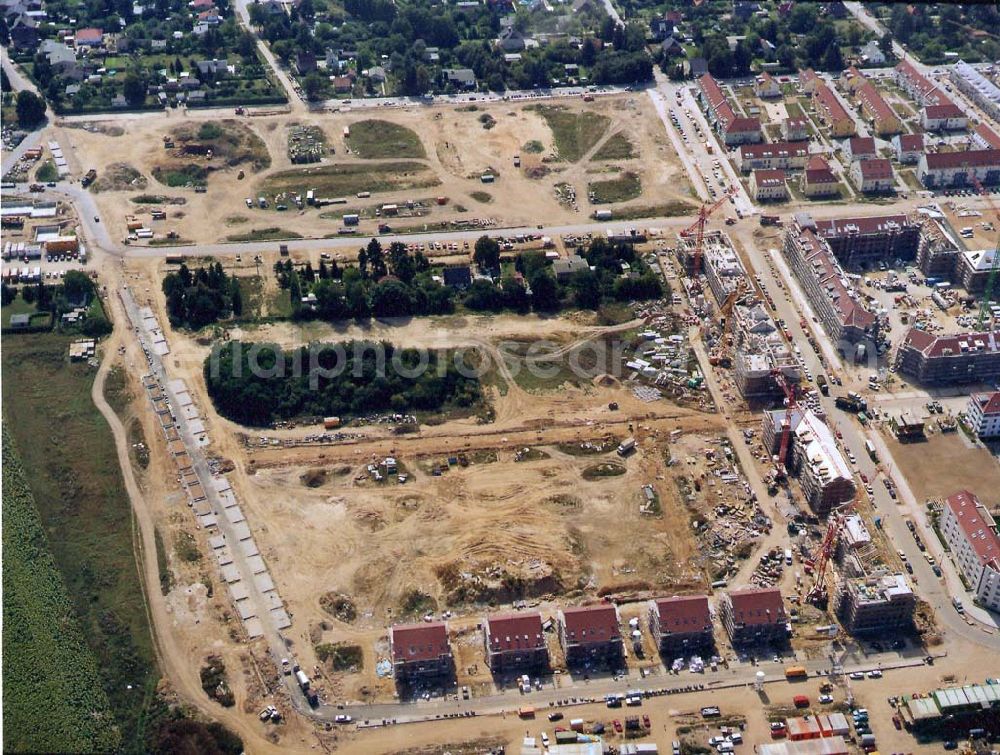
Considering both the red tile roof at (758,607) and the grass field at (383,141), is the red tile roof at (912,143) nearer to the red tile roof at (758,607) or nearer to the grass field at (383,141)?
the grass field at (383,141)

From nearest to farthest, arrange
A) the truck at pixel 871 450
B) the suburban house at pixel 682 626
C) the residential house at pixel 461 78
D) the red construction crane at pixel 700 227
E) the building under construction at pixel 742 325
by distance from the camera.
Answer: the suburban house at pixel 682 626, the truck at pixel 871 450, the building under construction at pixel 742 325, the red construction crane at pixel 700 227, the residential house at pixel 461 78

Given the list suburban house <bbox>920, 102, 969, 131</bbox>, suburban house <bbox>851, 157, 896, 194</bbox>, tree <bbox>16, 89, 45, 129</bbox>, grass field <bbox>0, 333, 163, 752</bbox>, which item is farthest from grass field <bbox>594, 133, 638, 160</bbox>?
tree <bbox>16, 89, 45, 129</bbox>

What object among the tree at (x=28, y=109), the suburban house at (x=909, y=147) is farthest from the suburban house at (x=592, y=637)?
the tree at (x=28, y=109)

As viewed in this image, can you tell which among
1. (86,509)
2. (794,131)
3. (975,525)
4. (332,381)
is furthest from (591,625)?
(794,131)

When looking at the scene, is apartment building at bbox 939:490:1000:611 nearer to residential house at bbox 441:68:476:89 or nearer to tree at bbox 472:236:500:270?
tree at bbox 472:236:500:270

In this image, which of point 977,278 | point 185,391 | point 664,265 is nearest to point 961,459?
point 977,278

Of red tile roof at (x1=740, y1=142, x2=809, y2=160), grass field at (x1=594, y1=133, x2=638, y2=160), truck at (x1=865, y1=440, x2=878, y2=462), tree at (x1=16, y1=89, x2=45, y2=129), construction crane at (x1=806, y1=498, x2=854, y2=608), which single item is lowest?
truck at (x1=865, y1=440, x2=878, y2=462)
